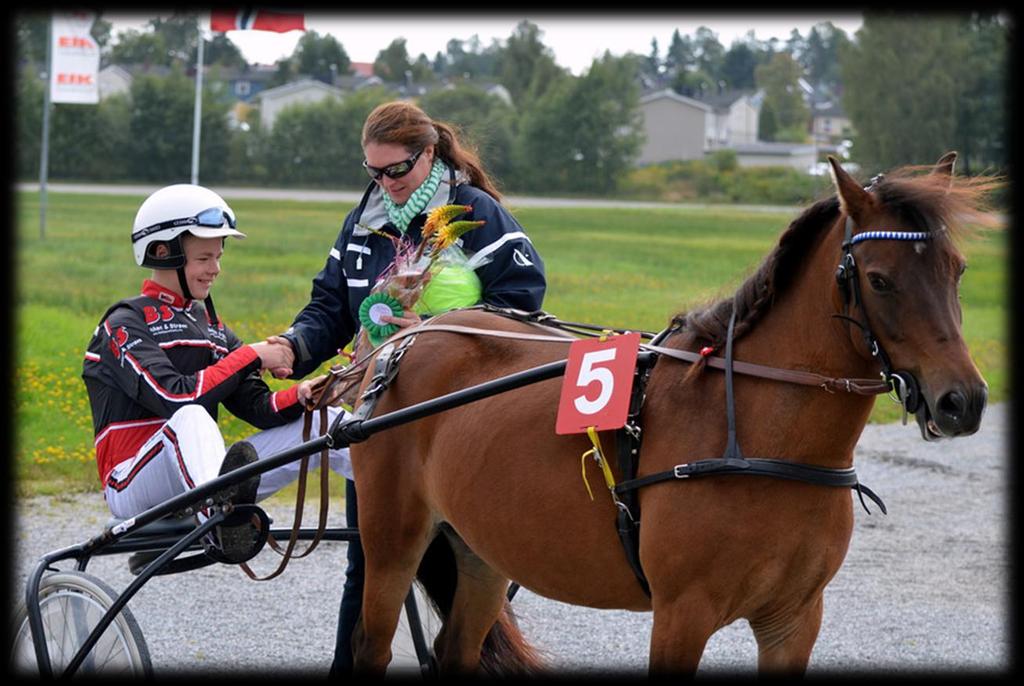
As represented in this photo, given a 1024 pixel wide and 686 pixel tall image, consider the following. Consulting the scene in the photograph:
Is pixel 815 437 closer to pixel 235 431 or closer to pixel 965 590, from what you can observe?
pixel 965 590

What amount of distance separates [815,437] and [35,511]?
628 centimetres

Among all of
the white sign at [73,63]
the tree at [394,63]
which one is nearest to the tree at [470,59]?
the tree at [394,63]

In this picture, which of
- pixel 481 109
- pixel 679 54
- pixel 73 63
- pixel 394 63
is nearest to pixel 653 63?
pixel 679 54

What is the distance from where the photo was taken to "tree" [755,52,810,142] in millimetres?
113312

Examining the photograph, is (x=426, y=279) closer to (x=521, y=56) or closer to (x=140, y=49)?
(x=140, y=49)

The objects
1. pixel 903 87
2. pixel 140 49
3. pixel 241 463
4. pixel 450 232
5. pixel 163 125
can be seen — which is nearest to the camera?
pixel 241 463

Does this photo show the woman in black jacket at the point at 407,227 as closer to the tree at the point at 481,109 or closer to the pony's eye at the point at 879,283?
the pony's eye at the point at 879,283

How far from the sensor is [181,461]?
426 cm

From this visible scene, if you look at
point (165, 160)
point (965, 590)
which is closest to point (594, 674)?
point (965, 590)

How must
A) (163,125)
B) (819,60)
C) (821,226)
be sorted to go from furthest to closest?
(819,60)
(163,125)
(821,226)

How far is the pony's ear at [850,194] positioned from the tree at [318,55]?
9064 cm

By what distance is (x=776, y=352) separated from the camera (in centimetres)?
335

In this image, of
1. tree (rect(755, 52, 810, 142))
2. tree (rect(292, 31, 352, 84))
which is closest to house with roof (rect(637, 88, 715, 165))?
tree (rect(292, 31, 352, 84))

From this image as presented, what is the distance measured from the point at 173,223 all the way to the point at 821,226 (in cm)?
234
